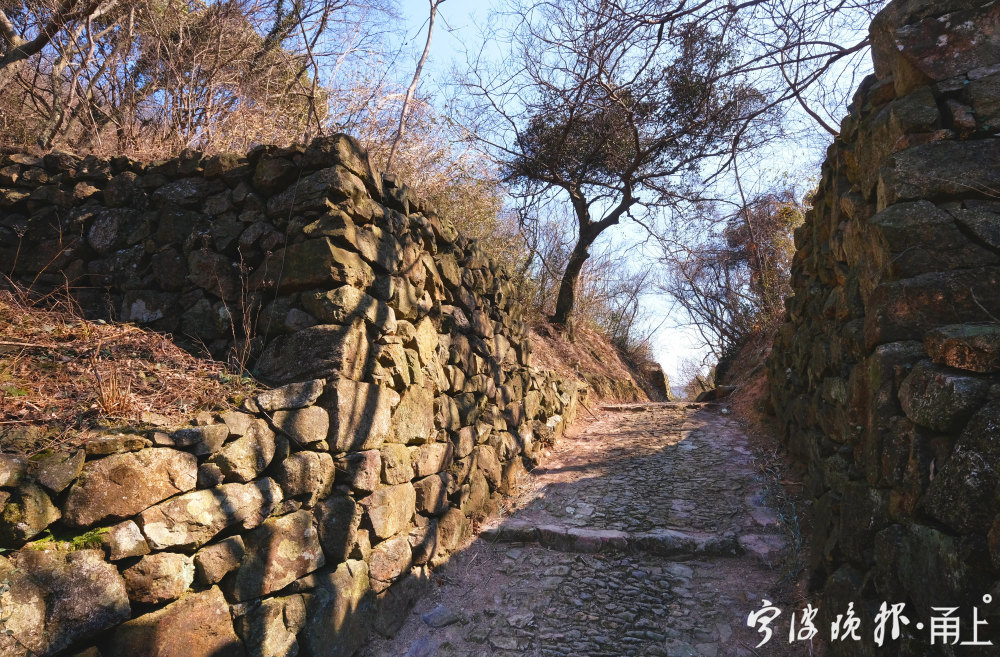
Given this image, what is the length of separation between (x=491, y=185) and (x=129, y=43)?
15.3 feet

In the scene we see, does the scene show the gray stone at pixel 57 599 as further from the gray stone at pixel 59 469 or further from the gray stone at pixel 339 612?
the gray stone at pixel 339 612

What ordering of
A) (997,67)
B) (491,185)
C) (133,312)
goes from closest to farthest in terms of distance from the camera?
(997,67) → (133,312) → (491,185)

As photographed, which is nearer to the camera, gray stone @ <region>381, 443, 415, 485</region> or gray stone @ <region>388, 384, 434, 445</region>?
gray stone @ <region>381, 443, 415, 485</region>

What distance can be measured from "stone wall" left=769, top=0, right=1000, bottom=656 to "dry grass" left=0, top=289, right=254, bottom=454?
3.02 m

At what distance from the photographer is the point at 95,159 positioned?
4.03m

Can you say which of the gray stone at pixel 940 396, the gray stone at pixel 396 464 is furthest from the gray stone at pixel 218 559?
the gray stone at pixel 940 396

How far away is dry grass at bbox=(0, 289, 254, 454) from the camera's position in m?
2.16

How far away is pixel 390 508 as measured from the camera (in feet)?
11.0

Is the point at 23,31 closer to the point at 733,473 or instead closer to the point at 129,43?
the point at 129,43

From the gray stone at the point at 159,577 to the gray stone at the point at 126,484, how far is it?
0.69 feet

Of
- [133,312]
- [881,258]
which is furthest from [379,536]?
[881,258]

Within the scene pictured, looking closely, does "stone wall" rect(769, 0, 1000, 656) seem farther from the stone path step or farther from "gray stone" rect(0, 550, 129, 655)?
"gray stone" rect(0, 550, 129, 655)

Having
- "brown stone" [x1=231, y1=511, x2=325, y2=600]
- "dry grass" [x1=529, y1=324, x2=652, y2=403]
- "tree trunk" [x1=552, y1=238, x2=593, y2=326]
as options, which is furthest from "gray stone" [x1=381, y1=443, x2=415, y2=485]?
"tree trunk" [x1=552, y1=238, x2=593, y2=326]

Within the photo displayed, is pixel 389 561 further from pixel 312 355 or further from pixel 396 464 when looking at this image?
pixel 312 355
